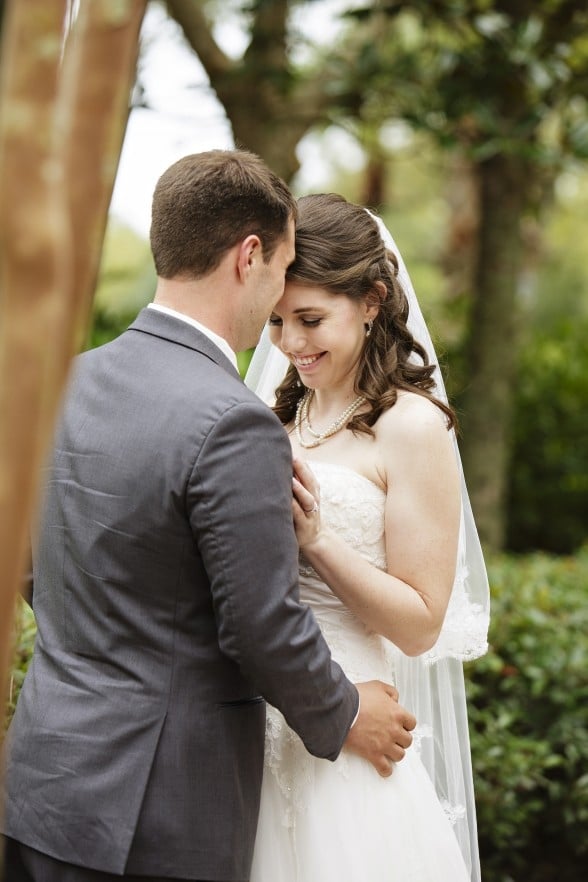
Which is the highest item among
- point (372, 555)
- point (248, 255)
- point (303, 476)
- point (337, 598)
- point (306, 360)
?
point (248, 255)

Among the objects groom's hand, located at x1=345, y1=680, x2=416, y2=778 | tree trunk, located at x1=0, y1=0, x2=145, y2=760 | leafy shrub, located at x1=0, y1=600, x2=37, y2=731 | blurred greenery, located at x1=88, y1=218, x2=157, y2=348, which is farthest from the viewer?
blurred greenery, located at x1=88, y1=218, x2=157, y2=348

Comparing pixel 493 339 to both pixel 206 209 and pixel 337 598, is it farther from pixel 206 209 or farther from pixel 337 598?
pixel 206 209

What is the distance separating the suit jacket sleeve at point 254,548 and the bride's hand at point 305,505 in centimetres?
20

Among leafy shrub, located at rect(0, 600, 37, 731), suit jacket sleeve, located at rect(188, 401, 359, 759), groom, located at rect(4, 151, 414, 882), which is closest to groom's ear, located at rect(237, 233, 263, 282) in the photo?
groom, located at rect(4, 151, 414, 882)

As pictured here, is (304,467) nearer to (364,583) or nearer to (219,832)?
(364,583)

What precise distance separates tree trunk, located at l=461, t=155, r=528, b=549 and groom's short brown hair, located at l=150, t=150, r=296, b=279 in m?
5.80

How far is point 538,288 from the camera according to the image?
15.9 m

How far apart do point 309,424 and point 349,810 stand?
1.02 metres

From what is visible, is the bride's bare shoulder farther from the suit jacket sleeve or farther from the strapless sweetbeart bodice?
the suit jacket sleeve

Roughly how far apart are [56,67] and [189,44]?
6137 mm

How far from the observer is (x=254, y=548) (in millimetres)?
1922

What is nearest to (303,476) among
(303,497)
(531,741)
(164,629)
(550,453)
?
(303,497)

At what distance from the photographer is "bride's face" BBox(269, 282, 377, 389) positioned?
261cm

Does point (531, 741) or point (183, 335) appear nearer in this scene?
point (183, 335)
